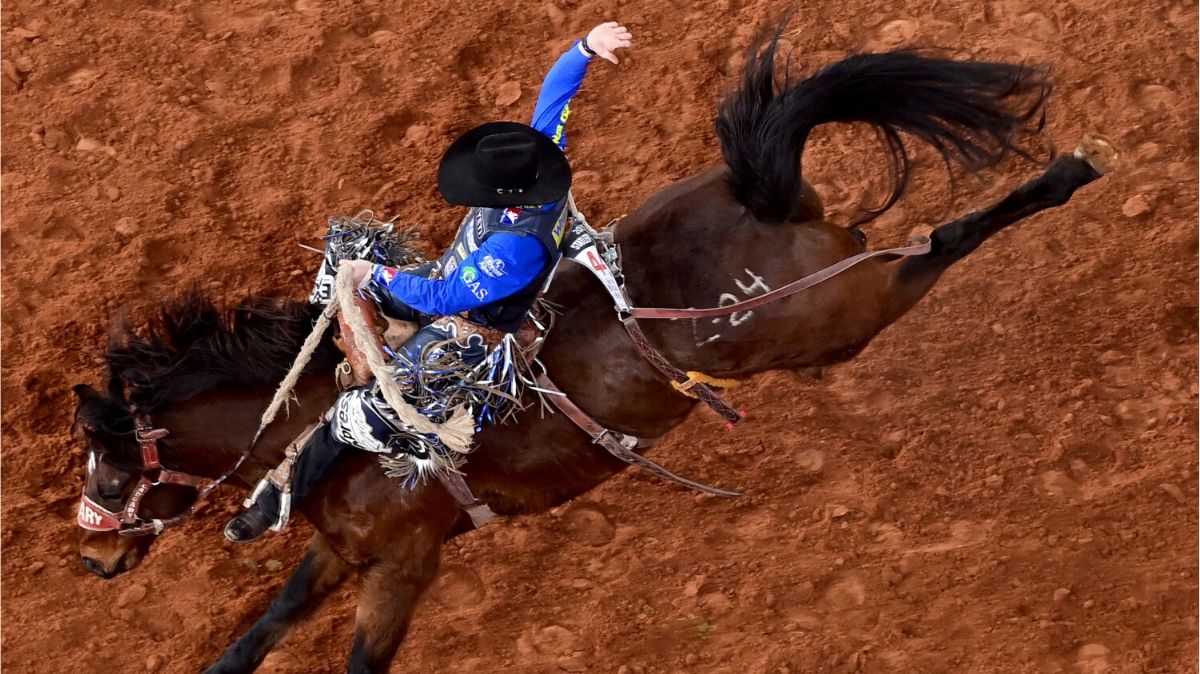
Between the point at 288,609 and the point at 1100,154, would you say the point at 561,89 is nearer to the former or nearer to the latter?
the point at 1100,154

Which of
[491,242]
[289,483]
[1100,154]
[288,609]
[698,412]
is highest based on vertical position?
[1100,154]

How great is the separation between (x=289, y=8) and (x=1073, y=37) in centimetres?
446

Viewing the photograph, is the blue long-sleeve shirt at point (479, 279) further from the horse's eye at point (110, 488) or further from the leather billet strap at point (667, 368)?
the horse's eye at point (110, 488)

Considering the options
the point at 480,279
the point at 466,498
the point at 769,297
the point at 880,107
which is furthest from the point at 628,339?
the point at 880,107

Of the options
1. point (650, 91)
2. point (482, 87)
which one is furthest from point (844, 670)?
point (482, 87)

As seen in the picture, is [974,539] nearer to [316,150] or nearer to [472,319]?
[472,319]

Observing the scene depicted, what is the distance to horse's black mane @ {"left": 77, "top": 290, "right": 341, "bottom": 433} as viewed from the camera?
14.3 feet

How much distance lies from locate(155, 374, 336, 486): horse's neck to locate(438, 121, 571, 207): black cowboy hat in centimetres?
132

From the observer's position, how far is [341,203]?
6109 mm

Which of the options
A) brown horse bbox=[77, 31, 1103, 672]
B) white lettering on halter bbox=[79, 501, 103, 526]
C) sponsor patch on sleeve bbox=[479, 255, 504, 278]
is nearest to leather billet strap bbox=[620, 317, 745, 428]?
brown horse bbox=[77, 31, 1103, 672]

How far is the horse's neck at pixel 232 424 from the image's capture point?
4.43m

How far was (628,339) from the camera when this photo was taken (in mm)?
4355

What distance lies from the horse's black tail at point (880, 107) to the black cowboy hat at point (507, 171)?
78 centimetres

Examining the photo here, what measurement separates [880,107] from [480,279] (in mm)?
1603
